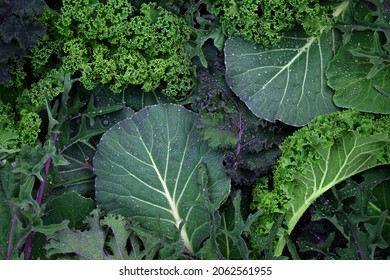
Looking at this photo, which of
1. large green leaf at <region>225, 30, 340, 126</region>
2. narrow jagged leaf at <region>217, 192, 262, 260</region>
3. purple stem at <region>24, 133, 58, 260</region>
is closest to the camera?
narrow jagged leaf at <region>217, 192, 262, 260</region>

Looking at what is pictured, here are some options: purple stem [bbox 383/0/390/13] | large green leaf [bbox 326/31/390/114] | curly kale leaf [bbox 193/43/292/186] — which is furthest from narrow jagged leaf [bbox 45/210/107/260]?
purple stem [bbox 383/0/390/13]

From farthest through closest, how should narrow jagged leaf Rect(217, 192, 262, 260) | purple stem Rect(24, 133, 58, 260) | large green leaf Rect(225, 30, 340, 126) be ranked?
large green leaf Rect(225, 30, 340, 126), purple stem Rect(24, 133, 58, 260), narrow jagged leaf Rect(217, 192, 262, 260)

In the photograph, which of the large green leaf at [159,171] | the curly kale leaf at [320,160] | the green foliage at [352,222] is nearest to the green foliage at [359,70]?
the curly kale leaf at [320,160]

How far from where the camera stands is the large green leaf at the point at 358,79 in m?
2.90

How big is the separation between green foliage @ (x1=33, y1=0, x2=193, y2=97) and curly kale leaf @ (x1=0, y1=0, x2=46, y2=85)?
0.13 m

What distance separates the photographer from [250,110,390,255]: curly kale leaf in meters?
2.75

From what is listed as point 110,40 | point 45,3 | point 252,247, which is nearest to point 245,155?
point 252,247

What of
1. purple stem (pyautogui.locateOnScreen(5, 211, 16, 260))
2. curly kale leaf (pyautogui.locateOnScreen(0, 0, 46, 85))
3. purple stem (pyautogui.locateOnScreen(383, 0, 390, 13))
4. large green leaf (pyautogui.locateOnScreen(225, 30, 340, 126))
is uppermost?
purple stem (pyautogui.locateOnScreen(383, 0, 390, 13))

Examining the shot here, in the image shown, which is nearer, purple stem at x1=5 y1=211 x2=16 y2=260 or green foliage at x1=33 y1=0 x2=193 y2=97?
purple stem at x1=5 y1=211 x2=16 y2=260

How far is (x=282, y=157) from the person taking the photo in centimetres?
283

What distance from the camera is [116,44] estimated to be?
292 cm

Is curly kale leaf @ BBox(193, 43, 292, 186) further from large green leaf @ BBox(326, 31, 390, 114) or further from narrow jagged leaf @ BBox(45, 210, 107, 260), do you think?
narrow jagged leaf @ BBox(45, 210, 107, 260)

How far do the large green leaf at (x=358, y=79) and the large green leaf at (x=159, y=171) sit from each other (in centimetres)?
64

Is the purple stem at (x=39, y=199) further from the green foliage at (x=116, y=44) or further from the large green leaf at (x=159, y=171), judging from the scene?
the green foliage at (x=116, y=44)
